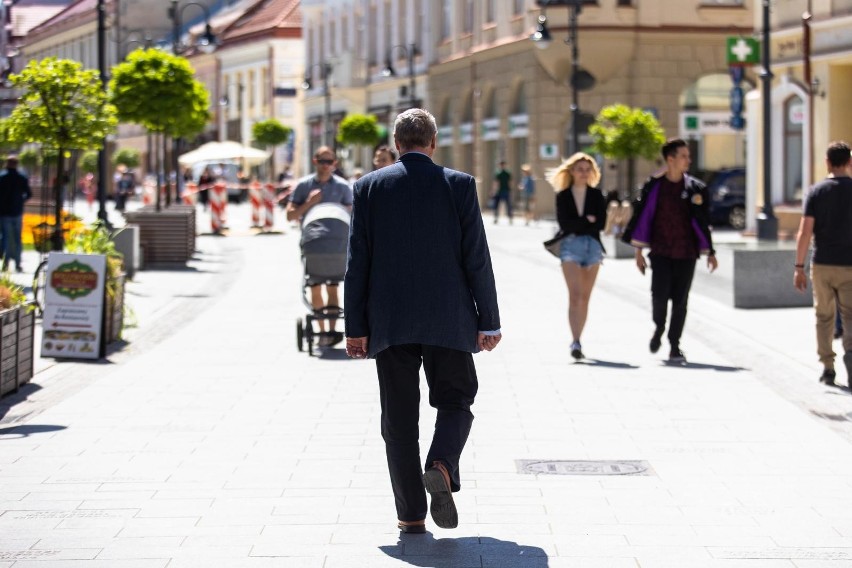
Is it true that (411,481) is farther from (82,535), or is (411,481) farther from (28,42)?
(28,42)

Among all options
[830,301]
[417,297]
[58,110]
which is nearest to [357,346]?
[417,297]

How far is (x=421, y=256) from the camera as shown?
6.78m

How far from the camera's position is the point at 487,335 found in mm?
6859

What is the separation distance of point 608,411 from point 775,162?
2358 centimetres

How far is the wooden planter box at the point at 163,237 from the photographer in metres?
26.6

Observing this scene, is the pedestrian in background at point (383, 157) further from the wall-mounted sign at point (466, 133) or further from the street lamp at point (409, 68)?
the street lamp at point (409, 68)

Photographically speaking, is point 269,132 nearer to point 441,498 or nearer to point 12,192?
point 12,192

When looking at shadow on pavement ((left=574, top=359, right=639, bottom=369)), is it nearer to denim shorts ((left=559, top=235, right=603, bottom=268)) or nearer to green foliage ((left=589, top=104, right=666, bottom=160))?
denim shorts ((left=559, top=235, right=603, bottom=268))

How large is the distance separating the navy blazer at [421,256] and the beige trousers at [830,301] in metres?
5.47

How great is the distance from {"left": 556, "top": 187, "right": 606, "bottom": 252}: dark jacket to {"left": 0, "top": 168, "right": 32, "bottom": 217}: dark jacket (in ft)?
43.2

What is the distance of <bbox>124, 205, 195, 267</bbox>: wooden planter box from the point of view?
1048 inches

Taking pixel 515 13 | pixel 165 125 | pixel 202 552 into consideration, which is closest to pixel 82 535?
pixel 202 552

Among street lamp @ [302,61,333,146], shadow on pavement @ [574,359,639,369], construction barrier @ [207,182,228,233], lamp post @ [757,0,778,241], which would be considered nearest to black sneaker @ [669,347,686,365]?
shadow on pavement @ [574,359,639,369]

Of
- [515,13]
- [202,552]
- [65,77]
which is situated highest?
[515,13]
